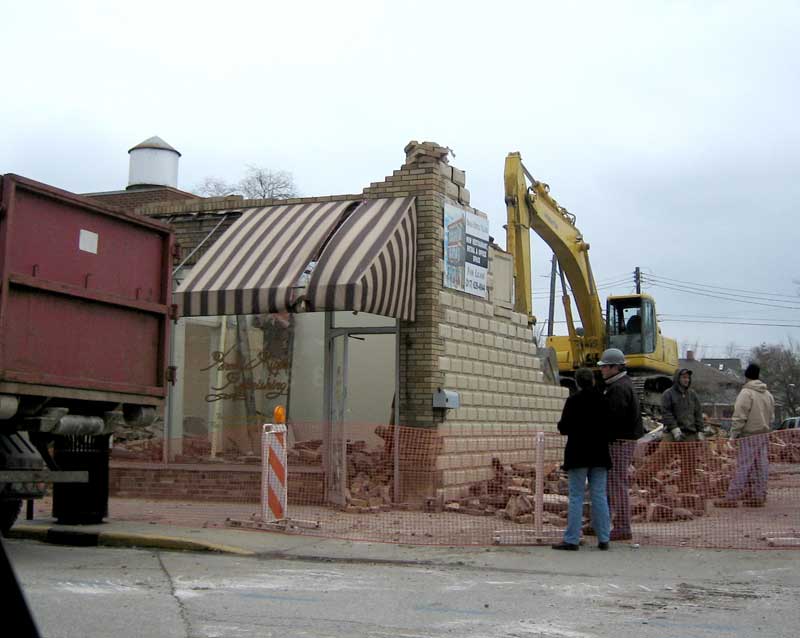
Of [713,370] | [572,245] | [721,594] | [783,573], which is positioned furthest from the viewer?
[713,370]

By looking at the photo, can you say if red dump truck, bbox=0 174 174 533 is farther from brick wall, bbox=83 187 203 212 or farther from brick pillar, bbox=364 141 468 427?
brick wall, bbox=83 187 203 212

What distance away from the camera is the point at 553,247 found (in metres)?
22.4

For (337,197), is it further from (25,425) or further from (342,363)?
(25,425)

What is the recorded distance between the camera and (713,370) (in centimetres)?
8975

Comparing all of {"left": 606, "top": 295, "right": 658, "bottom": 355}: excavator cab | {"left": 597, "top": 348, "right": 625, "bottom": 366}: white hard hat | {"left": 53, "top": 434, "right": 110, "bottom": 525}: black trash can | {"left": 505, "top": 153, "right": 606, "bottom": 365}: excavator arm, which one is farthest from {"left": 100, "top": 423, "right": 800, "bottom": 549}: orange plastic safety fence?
{"left": 606, "top": 295, "right": 658, "bottom": 355}: excavator cab

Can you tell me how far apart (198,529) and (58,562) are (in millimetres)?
2240

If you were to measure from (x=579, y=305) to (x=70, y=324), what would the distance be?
17.7 m

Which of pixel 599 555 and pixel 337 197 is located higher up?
pixel 337 197

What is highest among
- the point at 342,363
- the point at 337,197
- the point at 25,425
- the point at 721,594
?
the point at 337,197

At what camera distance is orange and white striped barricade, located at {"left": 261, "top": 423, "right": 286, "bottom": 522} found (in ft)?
34.7

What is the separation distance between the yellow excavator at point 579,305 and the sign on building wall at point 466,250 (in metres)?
2.81

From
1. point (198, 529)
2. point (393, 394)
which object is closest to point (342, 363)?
point (393, 394)

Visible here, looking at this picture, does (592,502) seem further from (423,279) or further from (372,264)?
(423,279)

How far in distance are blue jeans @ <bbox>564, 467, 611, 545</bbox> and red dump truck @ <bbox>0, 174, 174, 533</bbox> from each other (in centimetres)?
405
